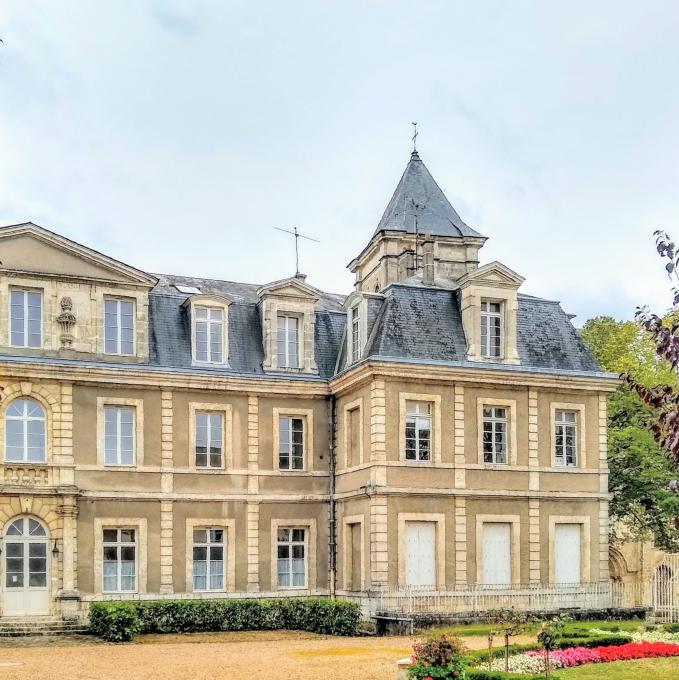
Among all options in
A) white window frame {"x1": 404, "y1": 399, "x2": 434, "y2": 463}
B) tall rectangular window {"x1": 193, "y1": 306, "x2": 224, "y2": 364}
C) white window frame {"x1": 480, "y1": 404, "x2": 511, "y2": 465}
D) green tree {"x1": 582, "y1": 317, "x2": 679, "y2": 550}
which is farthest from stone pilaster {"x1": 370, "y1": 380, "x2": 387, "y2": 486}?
green tree {"x1": 582, "y1": 317, "x2": 679, "y2": 550}

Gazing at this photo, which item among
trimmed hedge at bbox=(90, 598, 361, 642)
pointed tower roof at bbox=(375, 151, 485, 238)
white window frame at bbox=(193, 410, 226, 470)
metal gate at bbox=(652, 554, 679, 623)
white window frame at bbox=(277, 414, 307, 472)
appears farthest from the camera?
pointed tower roof at bbox=(375, 151, 485, 238)

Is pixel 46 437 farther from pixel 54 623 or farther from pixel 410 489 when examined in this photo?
pixel 410 489

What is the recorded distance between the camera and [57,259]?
93.0 feet

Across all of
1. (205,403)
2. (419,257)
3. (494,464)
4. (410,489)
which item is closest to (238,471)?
(205,403)

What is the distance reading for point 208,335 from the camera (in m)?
30.2

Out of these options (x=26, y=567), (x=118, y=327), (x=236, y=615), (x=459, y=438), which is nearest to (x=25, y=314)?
(x=118, y=327)

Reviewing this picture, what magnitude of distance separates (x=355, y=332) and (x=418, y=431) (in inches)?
139

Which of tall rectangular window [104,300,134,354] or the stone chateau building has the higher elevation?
tall rectangular window [104,300,134,354]

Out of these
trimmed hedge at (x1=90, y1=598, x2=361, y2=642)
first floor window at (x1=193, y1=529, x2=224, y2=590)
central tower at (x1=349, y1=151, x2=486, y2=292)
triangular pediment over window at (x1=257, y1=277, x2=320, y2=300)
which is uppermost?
central tower at (x1=349, y1=151, x2=486, y2=292)

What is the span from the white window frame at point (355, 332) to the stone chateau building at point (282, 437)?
0.07m

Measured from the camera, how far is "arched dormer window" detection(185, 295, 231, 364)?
30016mm

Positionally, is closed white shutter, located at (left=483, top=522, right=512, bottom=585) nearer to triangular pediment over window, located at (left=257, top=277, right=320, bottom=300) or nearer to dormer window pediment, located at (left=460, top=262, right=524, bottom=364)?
dormer window pediment, located at (left=460, top=262, right=524, bottom=364)

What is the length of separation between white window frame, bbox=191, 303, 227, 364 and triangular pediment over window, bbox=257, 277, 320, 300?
129 cm

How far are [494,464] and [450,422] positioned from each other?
1.68 m
